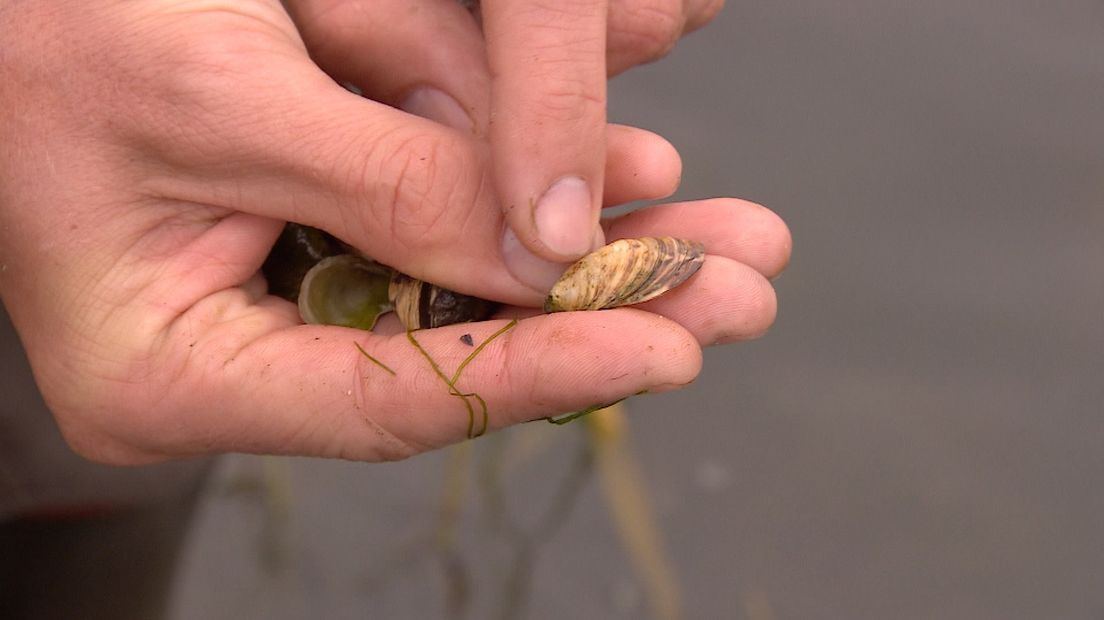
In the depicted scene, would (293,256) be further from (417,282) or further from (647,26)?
(647,26)

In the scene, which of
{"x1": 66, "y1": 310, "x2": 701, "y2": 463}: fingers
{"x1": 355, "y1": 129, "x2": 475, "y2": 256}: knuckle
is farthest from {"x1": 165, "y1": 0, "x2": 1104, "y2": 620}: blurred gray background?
{"x1": 355, "y1": 129, "x2": 475, "y2": 256}: knuckle

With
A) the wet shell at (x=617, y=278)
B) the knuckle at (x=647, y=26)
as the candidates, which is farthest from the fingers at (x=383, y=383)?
the knuckle at (x=647, y=26)

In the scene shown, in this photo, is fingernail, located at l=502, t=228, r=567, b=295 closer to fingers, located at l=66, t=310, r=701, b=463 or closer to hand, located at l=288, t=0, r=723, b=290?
hand, located at l=288, t=0, r=723, b=290

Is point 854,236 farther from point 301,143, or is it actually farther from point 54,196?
point 54,196

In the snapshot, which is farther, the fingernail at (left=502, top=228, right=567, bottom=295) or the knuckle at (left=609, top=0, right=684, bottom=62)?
the knuckle at (left=609, top=0, right=684, bottom=62)

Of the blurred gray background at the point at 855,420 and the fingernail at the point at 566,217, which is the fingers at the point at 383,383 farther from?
the blurred gray background at the point at 855,420

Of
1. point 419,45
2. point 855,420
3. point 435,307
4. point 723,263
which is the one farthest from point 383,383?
point 855,420
